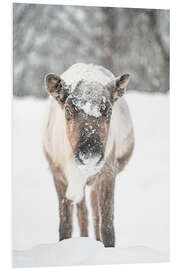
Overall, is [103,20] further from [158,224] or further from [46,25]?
[158,224]

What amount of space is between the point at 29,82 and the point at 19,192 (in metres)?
0.80

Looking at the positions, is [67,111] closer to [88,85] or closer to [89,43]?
[88,85]

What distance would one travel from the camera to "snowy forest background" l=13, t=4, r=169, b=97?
4.30 meters

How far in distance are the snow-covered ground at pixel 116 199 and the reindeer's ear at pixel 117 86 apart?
0.36 feet

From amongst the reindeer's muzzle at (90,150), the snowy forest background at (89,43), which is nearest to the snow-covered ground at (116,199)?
the snowy forest background at (89,43)

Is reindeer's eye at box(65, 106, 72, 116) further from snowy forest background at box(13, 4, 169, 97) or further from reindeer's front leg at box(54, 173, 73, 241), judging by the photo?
reindeer's front leg at box(54, 173, 73, 241)

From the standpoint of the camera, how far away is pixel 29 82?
4.31 meters

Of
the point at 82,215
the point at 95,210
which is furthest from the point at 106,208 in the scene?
the point at 82,215

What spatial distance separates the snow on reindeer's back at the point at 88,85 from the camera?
4262 mm

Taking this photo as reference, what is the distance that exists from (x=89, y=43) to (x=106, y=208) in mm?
1240

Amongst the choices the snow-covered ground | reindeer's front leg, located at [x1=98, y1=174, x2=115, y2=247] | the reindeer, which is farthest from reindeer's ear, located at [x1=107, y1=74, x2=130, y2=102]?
reindeer's front leg, located at [x1=98, y1=174, x2=115, y2=247]

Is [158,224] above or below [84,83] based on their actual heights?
Answer: below
